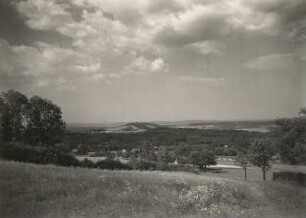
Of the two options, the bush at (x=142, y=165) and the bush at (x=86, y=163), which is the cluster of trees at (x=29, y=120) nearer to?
the bush at (x=86, y=163)

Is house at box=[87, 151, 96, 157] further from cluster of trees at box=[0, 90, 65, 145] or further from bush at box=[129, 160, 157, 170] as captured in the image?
bush at box=[129, 160, 157, 170]

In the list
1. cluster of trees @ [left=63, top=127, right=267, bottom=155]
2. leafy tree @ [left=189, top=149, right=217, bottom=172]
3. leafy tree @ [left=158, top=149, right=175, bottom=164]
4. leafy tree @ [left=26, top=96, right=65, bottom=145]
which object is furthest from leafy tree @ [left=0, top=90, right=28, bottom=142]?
leafy tree @ [left=189, top=149, right=217, bottom=172]

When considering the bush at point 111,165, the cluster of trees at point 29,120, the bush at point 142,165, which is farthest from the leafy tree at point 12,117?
the bush at point 142,165

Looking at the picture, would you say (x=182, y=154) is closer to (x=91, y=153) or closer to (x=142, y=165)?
(x=142, y=165)

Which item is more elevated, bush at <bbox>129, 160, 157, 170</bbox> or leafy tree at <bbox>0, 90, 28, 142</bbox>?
leafy tree at <bbox>0, 90, 28, 142</bbox>

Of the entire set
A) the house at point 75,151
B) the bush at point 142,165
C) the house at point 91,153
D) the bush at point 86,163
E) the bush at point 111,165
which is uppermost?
the house at point 75,151

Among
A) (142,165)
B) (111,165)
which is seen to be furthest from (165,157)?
(111,165)
